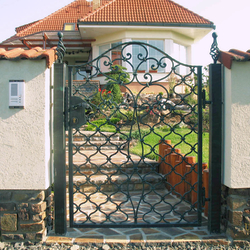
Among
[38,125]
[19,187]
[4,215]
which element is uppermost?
[38,125]

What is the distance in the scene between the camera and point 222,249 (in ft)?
9.51

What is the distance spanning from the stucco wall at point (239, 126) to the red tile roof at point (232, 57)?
69 millimetres

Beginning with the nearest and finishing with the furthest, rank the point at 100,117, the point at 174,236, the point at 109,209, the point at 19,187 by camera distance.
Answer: the point at 19,187 < the point at 174,236 < the point at 109,209 < the point at 100,117

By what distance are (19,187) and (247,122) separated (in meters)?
2.66

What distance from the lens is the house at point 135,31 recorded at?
14.1 meters

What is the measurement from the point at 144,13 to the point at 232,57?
13.5 meters

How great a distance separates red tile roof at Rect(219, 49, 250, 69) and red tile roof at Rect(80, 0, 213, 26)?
11875 mm

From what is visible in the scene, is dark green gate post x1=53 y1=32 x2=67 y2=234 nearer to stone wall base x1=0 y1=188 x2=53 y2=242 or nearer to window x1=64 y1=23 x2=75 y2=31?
stone wall base x1=0 y1=188 x2=53 y2=242

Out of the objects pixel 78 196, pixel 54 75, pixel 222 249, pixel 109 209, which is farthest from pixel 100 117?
pixel 222 249

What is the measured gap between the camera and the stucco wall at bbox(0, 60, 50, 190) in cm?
288

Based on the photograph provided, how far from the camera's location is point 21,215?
291 cm

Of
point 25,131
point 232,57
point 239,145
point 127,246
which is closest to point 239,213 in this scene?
point 239,145

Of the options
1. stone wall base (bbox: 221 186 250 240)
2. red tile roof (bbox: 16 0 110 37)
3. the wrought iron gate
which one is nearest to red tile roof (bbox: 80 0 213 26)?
red tile roof (bbox: 16 0 110 37)

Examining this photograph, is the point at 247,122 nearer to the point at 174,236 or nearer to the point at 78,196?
the point at 174,236
